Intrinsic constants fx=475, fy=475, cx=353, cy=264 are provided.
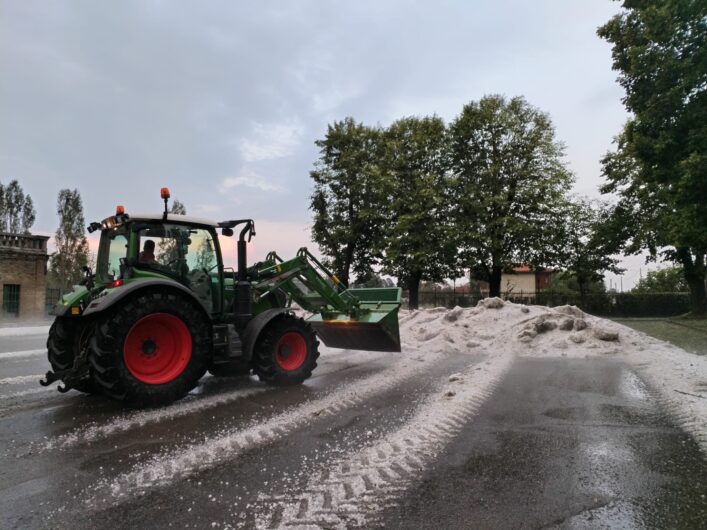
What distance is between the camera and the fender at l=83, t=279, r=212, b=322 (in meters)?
4.96

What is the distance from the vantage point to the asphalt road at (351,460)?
2.87 meters

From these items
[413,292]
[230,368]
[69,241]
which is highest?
[69,241]

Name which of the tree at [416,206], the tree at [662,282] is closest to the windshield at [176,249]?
A: the tree at [416,206]

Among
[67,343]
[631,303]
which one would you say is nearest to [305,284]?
[67,343]

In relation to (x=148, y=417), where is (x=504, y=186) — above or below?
above

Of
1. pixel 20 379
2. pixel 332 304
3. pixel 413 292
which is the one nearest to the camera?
pixel 20 379

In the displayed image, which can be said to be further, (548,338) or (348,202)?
(348,202)

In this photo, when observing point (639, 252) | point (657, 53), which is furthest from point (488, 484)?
point (639, 252)

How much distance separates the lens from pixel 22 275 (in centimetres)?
2400

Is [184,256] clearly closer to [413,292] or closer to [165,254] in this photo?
[165,254]

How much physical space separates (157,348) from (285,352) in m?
1.80

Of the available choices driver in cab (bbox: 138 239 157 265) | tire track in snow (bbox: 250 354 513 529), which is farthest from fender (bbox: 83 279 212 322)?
tire track in snow (bbox: 250 354 513 529)

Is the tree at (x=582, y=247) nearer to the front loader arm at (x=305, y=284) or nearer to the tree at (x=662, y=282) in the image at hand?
the tree at (x=662, y=282)

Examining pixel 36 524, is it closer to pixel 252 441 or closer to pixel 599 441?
pixel 252 441
